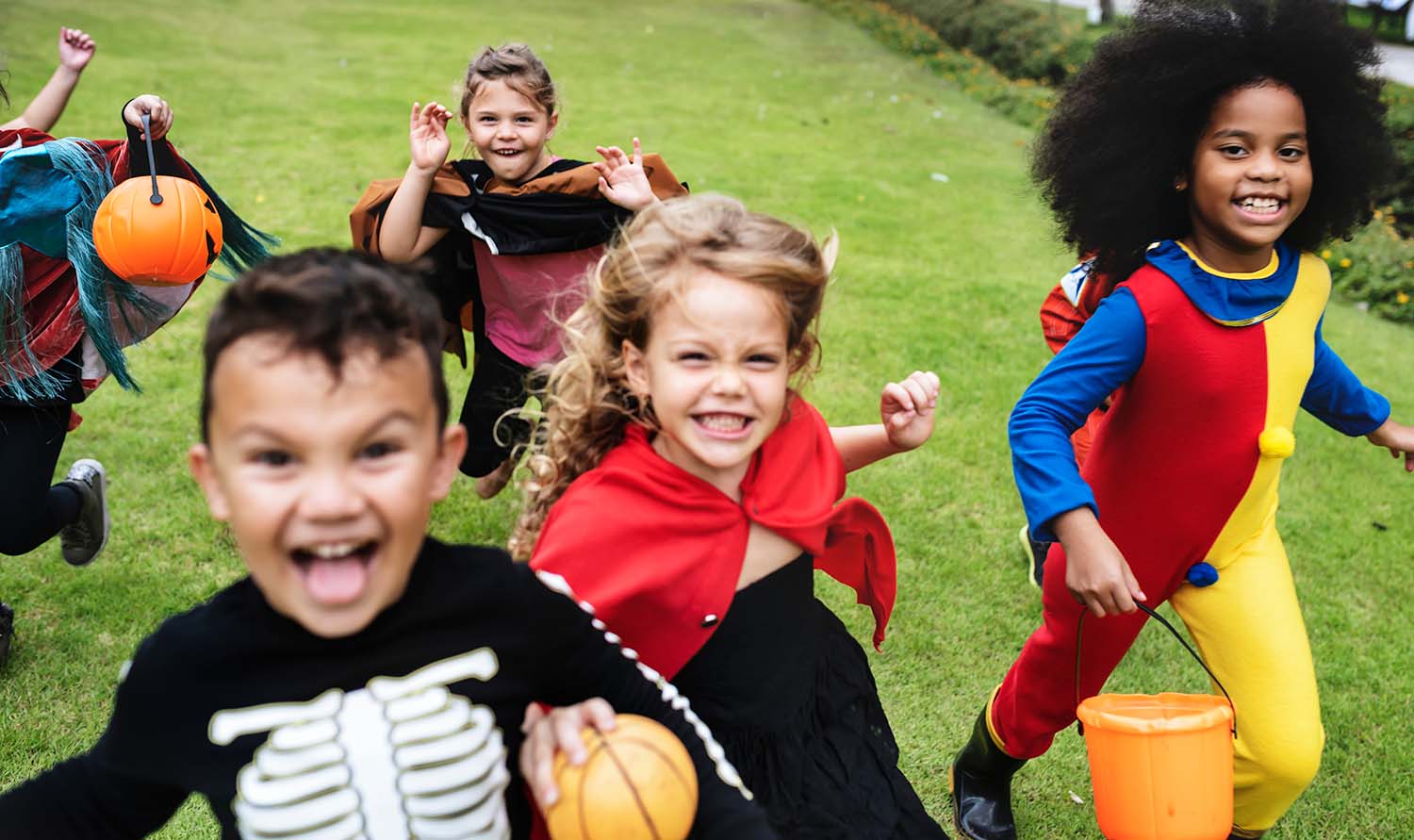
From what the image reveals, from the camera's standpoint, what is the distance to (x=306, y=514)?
1.56m

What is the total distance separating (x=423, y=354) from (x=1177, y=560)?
194 cm

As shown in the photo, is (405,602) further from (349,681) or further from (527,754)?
(527,754)

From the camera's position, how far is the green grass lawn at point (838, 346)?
13.2 feet

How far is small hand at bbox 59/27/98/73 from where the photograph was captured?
4.07 m

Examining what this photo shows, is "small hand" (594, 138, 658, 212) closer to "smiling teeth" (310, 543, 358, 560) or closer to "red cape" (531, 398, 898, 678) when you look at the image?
"red cape" (531, 398, 898, 678)

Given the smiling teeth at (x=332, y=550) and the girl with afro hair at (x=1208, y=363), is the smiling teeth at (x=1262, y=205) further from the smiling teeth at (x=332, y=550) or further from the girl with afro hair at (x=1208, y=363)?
the smiling teeth at (x=332, y=550)

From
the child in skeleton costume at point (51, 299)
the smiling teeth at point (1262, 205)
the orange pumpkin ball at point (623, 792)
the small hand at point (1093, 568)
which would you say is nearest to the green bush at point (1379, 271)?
the smiling teeth at point (1262, 205)

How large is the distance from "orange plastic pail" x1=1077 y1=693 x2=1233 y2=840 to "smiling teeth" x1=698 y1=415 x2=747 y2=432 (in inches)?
36.2

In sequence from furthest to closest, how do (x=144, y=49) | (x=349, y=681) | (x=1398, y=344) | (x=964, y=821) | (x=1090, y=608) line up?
(x=144, y=49), (x=1398, y=344), (x=964, y=821), (x=1090, y=608), (x=349, y=681)

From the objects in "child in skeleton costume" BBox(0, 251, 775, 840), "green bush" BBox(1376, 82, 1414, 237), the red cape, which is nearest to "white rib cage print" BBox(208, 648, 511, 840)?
"child in skeleton costume" BBox(0, 251, 775, 840)

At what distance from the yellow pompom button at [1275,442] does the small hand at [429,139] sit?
101 inches

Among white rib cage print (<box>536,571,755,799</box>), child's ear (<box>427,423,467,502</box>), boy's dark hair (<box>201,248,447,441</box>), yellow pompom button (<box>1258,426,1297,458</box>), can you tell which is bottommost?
white rib cage print (<box>536,571,755,799</box>)

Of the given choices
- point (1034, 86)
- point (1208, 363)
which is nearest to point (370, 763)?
point (1208, 363)

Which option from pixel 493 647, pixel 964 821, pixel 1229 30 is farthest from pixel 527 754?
pixel 1229 30
